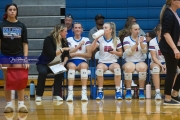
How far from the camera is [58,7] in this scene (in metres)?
11.6

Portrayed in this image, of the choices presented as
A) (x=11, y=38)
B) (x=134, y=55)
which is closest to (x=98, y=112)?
(x=11, y=38)

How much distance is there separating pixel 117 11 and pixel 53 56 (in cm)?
361

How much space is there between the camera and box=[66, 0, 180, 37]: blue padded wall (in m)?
11.4

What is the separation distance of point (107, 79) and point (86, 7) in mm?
2403

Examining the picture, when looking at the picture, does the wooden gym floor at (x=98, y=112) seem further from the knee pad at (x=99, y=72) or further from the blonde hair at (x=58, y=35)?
the blonde hair at (x=58, y=35)

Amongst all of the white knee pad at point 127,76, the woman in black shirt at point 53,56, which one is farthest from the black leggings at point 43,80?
the white knee pad at point 127,76

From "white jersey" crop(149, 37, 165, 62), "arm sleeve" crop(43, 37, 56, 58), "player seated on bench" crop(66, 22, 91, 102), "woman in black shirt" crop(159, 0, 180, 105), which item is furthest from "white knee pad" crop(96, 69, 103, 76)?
"woman in black shirt" crop(159, 0, 180, 105)

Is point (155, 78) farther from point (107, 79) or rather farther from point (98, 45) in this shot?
point (107, 79)

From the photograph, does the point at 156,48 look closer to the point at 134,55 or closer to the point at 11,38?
the point at 134,55

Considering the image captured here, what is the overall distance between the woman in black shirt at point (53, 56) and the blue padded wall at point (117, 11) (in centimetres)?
285

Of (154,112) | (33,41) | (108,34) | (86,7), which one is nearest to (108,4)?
(86,7)

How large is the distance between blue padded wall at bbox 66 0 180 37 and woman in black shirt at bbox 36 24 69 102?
2846 mm

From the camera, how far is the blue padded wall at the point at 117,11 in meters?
11.4

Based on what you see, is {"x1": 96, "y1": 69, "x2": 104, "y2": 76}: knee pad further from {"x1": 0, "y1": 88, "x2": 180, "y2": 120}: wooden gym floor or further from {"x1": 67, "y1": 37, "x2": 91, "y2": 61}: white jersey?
{"x1": 0, "y1": 88, "x2": 180, "y2": 120}: wooden gym floor
